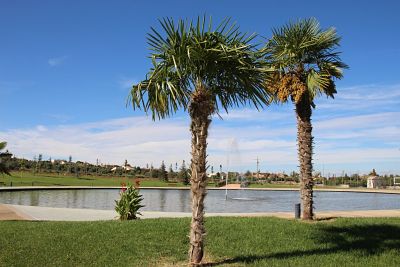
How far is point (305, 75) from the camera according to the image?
50.0ft

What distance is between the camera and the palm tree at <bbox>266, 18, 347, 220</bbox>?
14.4m

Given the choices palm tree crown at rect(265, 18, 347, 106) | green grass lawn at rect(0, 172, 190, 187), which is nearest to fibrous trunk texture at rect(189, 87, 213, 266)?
palm tree crown at rect(265, 18, 347, 106)

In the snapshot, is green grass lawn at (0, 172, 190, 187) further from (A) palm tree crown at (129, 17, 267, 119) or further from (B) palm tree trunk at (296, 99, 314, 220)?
(A) palm tree crown at (129, 17, 267, 119)

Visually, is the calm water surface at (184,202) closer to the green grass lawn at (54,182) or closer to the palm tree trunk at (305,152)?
the palm tree trunk at (305,152)

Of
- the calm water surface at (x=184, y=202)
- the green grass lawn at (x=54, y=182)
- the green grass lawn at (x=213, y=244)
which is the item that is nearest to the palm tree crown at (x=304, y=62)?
the green grass lawn at (x=213, y=244)

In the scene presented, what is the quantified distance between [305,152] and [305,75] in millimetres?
2780

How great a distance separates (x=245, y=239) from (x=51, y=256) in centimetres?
457

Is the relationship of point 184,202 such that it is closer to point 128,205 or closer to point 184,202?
point 184,202

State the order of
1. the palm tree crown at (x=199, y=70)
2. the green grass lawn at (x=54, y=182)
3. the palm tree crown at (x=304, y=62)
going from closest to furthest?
the palm tree crown at (x=199, y=70), the palm tree crown at (x=304, y=62), the green grass lawn at (x=54, y=182)

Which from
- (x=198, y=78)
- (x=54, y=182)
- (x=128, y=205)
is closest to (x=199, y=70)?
(x=198, y=78)

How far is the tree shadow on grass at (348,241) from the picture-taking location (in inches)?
351

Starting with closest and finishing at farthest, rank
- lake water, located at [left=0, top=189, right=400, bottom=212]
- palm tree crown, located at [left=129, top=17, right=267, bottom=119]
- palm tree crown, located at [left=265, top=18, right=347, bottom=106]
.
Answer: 1. palm tree crown, located at [left=129, top=17, right=267, bottom=119]
2. palm tree crown, located at [left=265, top=18, right=347, bottom=106]
3. lake water, located at [left=0, top=189, right=400, bottom=212]

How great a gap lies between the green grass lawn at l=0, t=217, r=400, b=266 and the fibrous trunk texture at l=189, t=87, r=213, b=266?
771 millimetres

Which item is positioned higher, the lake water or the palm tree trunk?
the palm tree trunk
